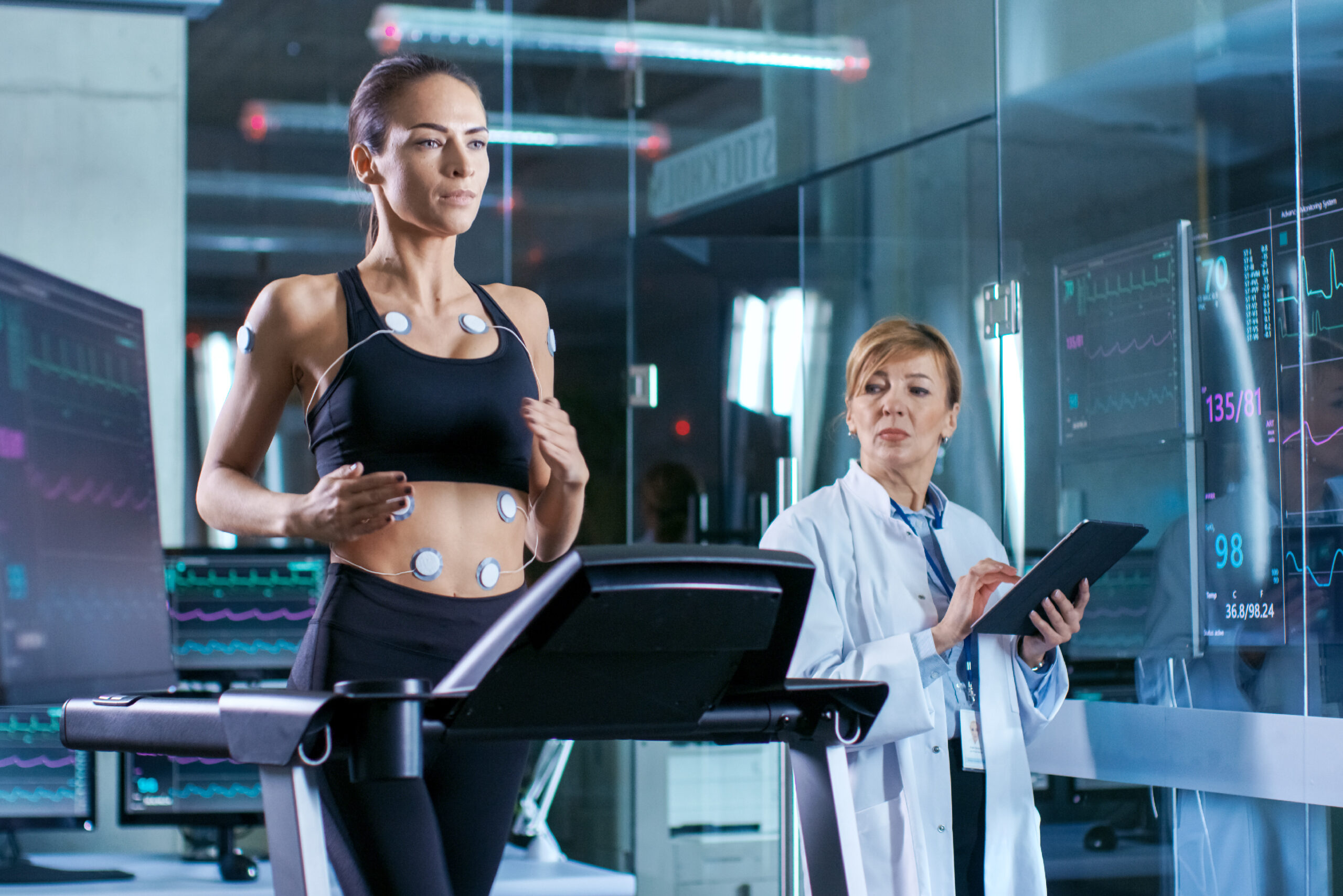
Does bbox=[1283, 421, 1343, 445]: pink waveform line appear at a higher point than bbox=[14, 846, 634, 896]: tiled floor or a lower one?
higher

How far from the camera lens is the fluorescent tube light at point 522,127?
456 centimetres

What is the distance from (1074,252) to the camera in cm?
296

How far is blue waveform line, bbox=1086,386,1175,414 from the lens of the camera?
2711mm

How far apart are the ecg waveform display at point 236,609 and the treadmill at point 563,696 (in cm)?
222

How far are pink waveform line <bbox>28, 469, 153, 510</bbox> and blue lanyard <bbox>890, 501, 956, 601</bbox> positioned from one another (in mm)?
1219

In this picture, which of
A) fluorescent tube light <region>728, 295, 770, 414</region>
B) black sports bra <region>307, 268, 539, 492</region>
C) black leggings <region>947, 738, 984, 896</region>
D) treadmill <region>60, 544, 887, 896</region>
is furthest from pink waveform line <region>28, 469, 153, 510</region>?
fluorescent tube light <region>728, 295, 770, 414</region>

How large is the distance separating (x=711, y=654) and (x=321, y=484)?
0.39m

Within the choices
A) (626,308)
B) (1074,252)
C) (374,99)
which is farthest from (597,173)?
(374,99)

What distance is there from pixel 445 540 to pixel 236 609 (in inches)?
82.2

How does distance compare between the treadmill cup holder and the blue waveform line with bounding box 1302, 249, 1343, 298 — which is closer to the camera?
the treadmill cup holder

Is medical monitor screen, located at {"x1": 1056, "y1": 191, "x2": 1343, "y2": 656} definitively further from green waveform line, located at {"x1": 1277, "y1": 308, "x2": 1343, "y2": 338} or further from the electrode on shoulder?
the electrode on shoulder

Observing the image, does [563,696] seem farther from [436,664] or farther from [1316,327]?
[1316,327]

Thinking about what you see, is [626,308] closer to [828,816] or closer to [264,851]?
[264,851]

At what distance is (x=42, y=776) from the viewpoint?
3117 millimetres
